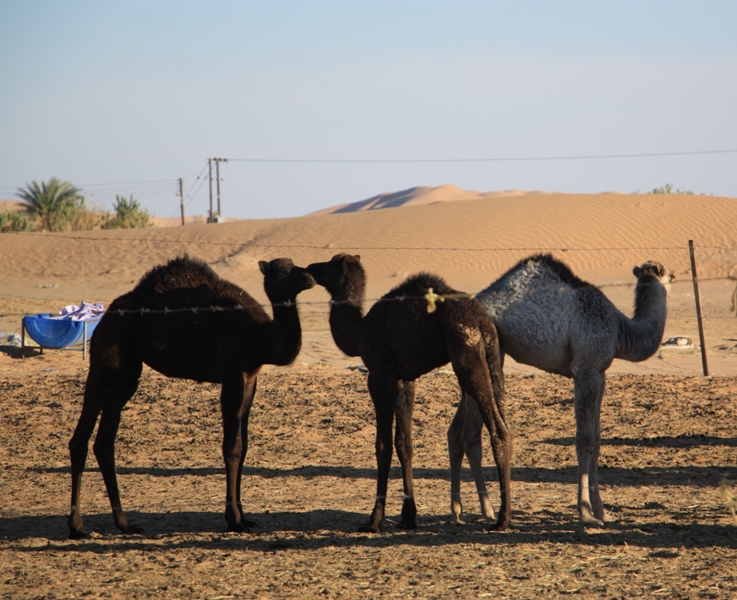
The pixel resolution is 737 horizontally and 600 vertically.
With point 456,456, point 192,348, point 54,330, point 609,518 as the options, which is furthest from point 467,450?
point 54,330

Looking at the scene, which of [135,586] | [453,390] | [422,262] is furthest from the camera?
[422,262]

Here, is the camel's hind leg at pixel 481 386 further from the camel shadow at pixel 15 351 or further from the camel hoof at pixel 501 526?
the camel shadow at pixel 15 351

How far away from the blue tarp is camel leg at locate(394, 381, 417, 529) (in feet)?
36.5

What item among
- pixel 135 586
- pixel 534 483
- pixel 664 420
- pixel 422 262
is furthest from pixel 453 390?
pixel 422 262

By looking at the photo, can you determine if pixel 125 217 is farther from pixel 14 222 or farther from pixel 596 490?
pixel 596 490

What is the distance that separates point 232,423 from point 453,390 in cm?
660

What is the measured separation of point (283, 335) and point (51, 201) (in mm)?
46422

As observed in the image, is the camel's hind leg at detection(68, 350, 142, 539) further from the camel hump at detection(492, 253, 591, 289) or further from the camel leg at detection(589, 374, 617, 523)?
the camel leg at detection(589, 374, 617, 523)

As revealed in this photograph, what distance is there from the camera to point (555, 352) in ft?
23.1

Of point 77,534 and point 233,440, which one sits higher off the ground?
point 233,440

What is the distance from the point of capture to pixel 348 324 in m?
7.06

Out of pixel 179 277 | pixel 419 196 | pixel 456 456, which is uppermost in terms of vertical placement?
pixel 419 196

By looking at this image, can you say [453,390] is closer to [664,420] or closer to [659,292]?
[664,420]

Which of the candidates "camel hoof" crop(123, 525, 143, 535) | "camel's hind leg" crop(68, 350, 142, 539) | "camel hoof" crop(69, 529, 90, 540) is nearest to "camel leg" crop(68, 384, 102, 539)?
"camel's hind leg" crop(68, 350, 142, 539)
